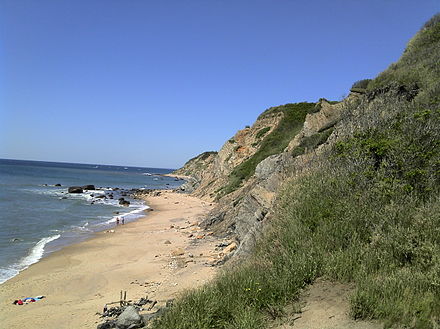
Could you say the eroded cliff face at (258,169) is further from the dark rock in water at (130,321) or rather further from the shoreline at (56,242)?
the shoreline at (56,242)

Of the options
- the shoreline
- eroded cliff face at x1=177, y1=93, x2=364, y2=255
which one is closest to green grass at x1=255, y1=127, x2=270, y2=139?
eroded cliff face at x1=177, y1=93, x2=364, y2=255

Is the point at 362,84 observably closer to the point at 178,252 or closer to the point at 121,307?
the point at 178,252

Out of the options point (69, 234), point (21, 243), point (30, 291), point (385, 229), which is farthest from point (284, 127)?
point (385, 229)

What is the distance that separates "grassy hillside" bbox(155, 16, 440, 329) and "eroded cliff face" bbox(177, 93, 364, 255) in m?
1.65

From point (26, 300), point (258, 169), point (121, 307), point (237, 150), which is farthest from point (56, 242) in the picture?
point (237, 150)

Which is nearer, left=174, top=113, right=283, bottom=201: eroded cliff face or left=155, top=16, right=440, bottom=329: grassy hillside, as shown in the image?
left=155, top=16, right=440, bottom=329: grassy hillside

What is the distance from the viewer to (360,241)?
5.18 metres

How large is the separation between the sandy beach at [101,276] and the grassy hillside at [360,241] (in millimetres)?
4670

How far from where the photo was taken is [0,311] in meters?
10.5

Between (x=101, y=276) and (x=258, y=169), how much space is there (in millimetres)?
11456

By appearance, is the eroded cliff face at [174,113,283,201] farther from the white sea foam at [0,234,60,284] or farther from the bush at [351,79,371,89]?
the white sea foam at [0,234,60,284]

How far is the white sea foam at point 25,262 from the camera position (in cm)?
1386

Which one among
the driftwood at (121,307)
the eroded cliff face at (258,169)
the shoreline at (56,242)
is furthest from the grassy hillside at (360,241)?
the shoreline at (56,242)

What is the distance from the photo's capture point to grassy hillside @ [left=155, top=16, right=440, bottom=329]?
3.94 m
